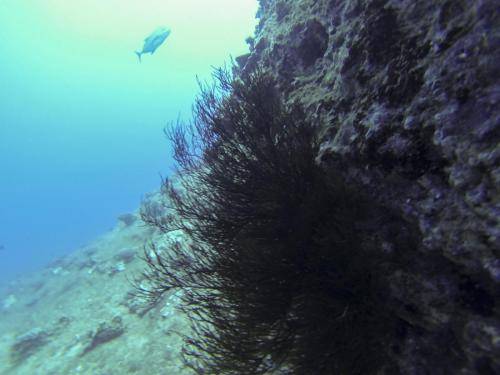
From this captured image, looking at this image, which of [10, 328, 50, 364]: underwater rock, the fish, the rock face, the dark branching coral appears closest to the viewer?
the rock face

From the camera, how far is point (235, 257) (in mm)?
3463

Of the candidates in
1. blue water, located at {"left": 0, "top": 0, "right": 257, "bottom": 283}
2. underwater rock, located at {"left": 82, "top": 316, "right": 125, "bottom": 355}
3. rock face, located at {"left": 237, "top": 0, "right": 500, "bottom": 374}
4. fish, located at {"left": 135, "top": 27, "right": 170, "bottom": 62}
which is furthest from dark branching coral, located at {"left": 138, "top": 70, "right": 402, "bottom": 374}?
blue water, located at {"left": 0, "top": 0, "right": 257, "bottom": 283}

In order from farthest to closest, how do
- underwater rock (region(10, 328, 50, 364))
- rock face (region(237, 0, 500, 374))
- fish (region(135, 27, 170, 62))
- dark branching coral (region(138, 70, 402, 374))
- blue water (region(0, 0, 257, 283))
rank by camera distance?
blue water (region(0, 0, 257, 283)), fish (region(135, 27, 170, 62)), underwater rock (region(10, 328, 50, 364)), dark branching coral (region(138, 70, 402, 374)), rock face (region(237, 0, 500, 374))

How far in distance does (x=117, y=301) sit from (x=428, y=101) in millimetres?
12831

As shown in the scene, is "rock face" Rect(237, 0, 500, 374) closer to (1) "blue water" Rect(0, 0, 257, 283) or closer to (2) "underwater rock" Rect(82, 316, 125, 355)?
(2) "underwater rock" Rect(82, 316, 125, 355)

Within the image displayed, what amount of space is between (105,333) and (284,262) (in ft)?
30.2

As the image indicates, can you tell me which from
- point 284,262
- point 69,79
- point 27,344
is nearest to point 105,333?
point 27,344

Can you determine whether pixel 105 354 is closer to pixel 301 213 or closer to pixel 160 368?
pixel 160 368

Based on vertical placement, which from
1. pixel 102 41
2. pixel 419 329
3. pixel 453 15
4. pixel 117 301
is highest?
pixel 102 41

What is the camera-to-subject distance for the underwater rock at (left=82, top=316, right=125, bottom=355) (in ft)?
32.3

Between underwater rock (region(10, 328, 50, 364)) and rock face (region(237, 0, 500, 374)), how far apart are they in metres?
14.3

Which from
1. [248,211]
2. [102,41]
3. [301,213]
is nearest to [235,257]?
[248,211]

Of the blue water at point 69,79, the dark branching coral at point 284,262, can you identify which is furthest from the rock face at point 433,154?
the blue water at point 69,79

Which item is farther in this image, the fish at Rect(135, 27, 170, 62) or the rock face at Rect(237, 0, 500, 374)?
the fish at Rect(135, 27, 170, 62)
